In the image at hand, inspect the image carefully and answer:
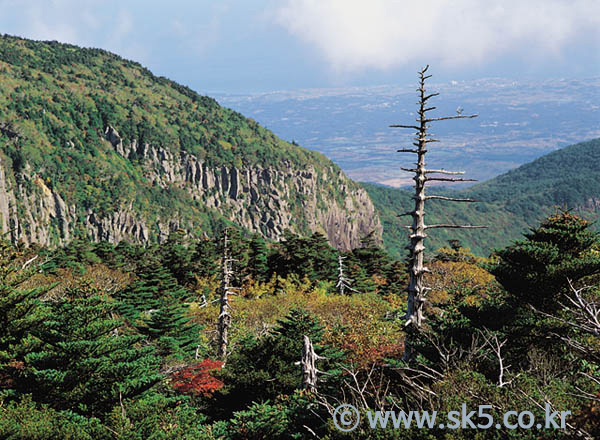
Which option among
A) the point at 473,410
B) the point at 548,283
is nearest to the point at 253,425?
the point at 473,410

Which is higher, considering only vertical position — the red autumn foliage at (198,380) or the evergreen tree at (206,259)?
the evergreen tree at (206,259)

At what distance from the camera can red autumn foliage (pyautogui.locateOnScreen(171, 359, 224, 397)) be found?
2272 centimetres

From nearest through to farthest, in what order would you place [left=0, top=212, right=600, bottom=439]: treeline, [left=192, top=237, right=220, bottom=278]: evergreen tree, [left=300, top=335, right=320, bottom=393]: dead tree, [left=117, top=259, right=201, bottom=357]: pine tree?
[left=0, top=212, right=600, bottom=439]: treeline → [left=300, top=335, right=320, bottom=393]: dead tree → [left=117, top=259, right=201, bottom=357]: pine tree → [left=192, top=237, right=220, bottom=278]: evergreen tree

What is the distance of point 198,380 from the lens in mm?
23594

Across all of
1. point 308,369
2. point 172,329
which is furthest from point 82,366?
point 172,329

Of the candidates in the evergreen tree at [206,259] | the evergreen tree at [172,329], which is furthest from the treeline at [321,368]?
the evergreen tree at [206,259]

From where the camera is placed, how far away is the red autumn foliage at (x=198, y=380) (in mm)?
22719

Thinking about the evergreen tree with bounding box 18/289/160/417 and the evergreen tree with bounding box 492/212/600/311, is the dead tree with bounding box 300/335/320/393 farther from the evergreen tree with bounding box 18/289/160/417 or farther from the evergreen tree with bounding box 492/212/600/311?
the evergreen tree with bounding box 492/212/600/311

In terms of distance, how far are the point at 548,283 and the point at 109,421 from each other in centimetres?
1802

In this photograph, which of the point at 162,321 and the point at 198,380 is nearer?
the point at 198,380

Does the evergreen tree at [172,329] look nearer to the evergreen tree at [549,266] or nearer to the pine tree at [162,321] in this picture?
the pine tree at [162,321]

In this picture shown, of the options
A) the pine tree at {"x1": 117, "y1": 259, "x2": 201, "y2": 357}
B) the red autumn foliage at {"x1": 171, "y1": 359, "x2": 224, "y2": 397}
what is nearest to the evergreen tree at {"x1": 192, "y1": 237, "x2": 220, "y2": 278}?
the pine tree at {"x1": 117, "y1": 259, "x2": 201, "y2": 357}

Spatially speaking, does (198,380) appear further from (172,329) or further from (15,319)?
(172,329)

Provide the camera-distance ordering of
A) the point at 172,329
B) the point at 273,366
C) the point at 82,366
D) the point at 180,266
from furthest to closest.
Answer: the point at 180,266, the point at 172,329, the point at 273,366, the point at 82,366
